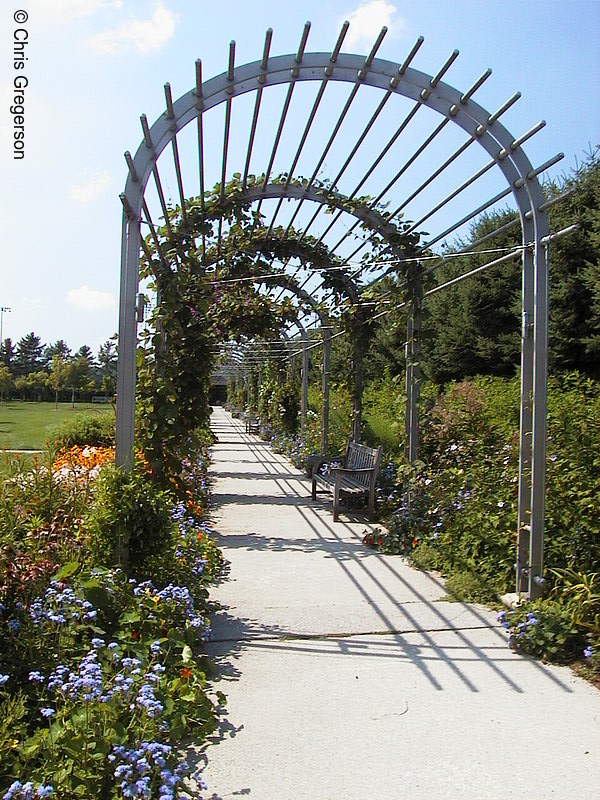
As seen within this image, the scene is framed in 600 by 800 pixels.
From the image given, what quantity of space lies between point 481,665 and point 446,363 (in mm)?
11629

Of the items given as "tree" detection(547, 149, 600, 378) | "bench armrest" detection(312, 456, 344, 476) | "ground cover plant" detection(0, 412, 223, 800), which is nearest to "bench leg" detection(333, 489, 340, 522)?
"bench armrest" detection(312, 456, 344, 476)

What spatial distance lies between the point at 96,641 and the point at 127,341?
2240 millimetres

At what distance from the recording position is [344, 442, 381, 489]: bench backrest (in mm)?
8016

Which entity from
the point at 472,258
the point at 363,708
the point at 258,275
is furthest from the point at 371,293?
the point at 472,258

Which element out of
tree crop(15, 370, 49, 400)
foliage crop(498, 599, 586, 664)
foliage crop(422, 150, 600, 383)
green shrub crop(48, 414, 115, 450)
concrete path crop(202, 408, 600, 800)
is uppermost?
foliage crop(422, 150, 600, 383)

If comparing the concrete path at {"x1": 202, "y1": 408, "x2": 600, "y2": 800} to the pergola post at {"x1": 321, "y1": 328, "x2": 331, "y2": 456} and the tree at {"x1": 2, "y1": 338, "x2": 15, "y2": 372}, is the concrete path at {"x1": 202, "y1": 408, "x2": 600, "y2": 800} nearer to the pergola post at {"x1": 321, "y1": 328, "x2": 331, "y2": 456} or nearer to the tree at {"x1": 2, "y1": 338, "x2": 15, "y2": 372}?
the pergola post at {"x1": 321, "y1": 328, "x2": 331, "y2": 456}

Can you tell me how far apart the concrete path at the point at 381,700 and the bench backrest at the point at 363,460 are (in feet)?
7.21

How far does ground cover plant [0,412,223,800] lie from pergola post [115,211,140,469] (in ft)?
1.13

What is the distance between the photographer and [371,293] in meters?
7.62

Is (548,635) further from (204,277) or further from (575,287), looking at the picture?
(575,287)

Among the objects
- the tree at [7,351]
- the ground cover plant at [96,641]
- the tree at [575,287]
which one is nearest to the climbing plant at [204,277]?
the ground cover plant at [96,641]

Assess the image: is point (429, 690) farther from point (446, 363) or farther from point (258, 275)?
point (446, 363)

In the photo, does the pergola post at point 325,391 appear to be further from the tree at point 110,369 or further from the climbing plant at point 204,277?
the tree at point 110,369

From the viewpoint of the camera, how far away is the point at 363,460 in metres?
8.87
